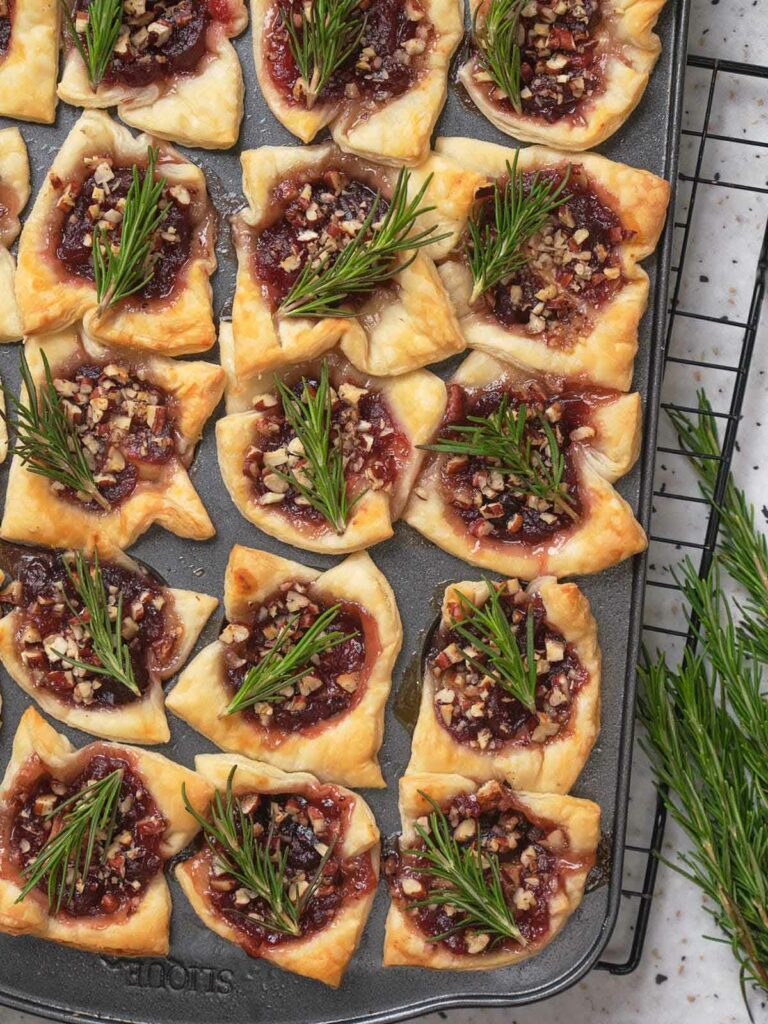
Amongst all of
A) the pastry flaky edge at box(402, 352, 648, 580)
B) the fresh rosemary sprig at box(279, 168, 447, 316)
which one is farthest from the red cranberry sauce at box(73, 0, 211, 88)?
the pastry flaky edge at box(402, 352, 648, 580)

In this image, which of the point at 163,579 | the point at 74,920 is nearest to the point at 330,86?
the point at 163,579

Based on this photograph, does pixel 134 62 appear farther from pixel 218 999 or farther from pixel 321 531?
pixel 218 999

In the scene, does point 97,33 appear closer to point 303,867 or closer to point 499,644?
point 499,644

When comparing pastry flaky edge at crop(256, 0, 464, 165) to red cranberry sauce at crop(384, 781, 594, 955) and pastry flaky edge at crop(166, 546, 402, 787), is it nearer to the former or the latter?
pastry flaky edge at crop(166, 546, 402, 787)

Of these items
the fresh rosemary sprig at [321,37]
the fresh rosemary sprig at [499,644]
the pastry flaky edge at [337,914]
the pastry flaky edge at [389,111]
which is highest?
the fresh rosemary sprig at [321,37]

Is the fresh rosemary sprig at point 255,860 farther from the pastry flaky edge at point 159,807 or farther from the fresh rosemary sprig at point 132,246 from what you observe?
the fresh rosemary sprig at point 132,246

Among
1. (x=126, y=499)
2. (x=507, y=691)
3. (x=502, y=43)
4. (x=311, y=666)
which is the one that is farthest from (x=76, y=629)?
(x=502, y=43)

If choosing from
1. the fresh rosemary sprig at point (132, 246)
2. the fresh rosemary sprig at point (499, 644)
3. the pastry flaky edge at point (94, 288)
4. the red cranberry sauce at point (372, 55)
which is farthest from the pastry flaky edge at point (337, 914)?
the red cranberry sauce at point (372, 55)
